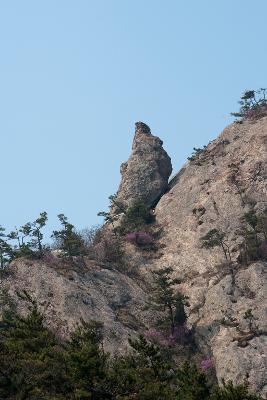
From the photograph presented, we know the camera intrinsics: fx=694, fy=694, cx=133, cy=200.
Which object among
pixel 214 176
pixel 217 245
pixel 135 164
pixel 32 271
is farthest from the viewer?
pixel 135 164

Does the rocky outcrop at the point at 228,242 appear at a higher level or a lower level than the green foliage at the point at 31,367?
higher

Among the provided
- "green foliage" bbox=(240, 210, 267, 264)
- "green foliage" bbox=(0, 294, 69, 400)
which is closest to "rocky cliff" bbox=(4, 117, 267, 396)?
"green foliage" bbox=(240, 210, 267, 264)

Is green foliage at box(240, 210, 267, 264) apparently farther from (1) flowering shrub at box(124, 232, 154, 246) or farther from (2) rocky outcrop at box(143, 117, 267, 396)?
(1) flowering shrub at box(124, 232, 154, 246)

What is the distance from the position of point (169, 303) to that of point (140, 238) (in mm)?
20836

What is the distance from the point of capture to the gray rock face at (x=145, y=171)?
4697 inches

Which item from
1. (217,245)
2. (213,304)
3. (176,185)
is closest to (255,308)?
(213,304)

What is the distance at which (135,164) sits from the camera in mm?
123688

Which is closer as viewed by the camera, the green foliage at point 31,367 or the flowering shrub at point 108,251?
the green foliage at point 31,367

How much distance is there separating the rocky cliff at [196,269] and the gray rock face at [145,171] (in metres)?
0.18

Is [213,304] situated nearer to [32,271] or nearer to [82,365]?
[32,271]

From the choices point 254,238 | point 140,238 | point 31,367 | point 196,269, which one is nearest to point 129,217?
point 140,238

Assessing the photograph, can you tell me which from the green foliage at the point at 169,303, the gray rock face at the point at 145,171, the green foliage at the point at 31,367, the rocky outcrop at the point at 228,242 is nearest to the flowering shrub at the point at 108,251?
the rocky outcrop at the point at 228,242

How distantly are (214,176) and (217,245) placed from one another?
1775 cm

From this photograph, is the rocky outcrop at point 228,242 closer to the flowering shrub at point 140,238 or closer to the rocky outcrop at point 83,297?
the flowering shrub at point 140,238
